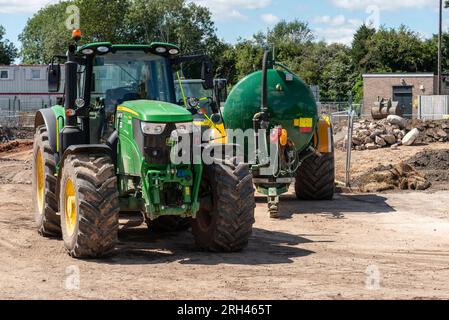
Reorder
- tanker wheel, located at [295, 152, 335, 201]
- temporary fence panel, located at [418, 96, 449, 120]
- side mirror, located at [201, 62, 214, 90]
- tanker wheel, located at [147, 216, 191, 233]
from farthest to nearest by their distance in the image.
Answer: temporary fence panel, located at [418, 96, 449, 120] → tanker wheel, located at [295, 152, 335, 201] → tanker wheel, located at [147, 216, 191, 233] → side mirror, located at [201, 62, 214, 90]

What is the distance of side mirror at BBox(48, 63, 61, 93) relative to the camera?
1120 cm

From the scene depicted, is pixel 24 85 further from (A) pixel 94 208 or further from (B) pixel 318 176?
(A) pixel 94 208

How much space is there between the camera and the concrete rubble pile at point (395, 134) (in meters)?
29.4

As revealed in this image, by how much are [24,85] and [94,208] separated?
175 ft

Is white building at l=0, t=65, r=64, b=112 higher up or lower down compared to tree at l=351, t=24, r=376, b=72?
lower down

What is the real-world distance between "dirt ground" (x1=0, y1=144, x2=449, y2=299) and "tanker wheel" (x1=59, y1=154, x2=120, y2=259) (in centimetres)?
19

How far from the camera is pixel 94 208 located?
9.66 m

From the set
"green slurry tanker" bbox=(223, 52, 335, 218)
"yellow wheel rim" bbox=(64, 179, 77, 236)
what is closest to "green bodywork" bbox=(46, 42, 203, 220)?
"yellow wheel rim" bbox=(64, 179, 77, 236)

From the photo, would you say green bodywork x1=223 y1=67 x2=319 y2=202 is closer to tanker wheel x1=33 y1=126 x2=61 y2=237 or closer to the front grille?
tanker wheel x1=33 y1=126 x2=61 y2=237

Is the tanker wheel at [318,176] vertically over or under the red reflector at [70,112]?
under

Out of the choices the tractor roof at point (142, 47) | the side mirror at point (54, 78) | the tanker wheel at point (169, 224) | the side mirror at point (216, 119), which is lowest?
the tanker wheel at point (169, 224)

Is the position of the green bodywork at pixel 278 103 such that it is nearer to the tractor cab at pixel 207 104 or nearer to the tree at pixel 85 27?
the tractor cab at pixel 207 104

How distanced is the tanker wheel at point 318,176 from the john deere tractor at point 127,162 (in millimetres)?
5875

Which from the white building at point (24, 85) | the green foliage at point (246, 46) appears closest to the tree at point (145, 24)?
the green foliage at point (246, 46)
